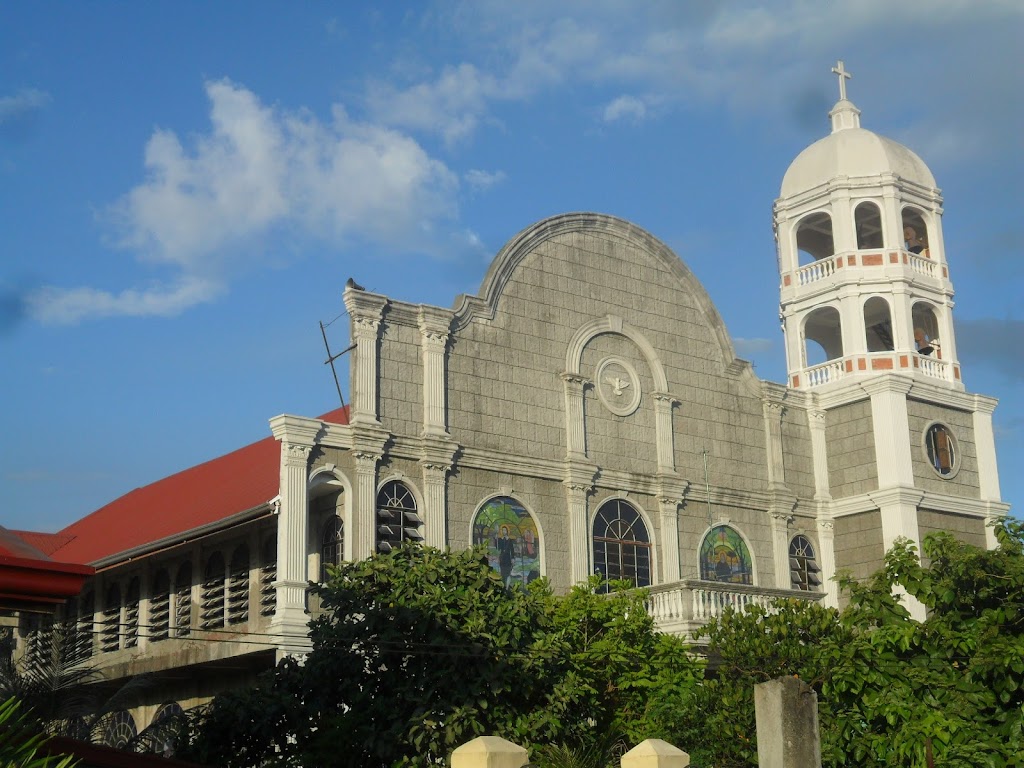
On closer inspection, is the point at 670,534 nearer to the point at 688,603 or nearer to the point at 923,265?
the point at 688,603

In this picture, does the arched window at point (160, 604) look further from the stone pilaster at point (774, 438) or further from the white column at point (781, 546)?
the stone pilaster at point (774, 438)

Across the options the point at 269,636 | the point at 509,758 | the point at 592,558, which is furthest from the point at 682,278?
the point at 509,758

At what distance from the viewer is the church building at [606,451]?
27.9 m

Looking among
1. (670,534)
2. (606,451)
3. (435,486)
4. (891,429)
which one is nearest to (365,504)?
(435,486)

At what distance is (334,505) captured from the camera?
90.1ft

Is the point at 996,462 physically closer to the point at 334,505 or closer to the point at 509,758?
the point at 334,505

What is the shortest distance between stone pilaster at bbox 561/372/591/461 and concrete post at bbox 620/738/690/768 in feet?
51.9

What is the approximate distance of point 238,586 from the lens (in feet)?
94.4

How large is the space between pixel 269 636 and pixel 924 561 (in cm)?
1639

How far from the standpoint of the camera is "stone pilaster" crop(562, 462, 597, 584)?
30109 millimetres

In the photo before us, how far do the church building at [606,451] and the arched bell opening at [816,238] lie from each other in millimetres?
115

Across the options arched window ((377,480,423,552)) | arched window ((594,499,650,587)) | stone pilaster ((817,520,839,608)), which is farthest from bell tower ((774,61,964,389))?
arched window ((377,480,423,552))

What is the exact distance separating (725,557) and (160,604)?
1308 cm

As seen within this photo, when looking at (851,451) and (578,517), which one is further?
(851,451)
